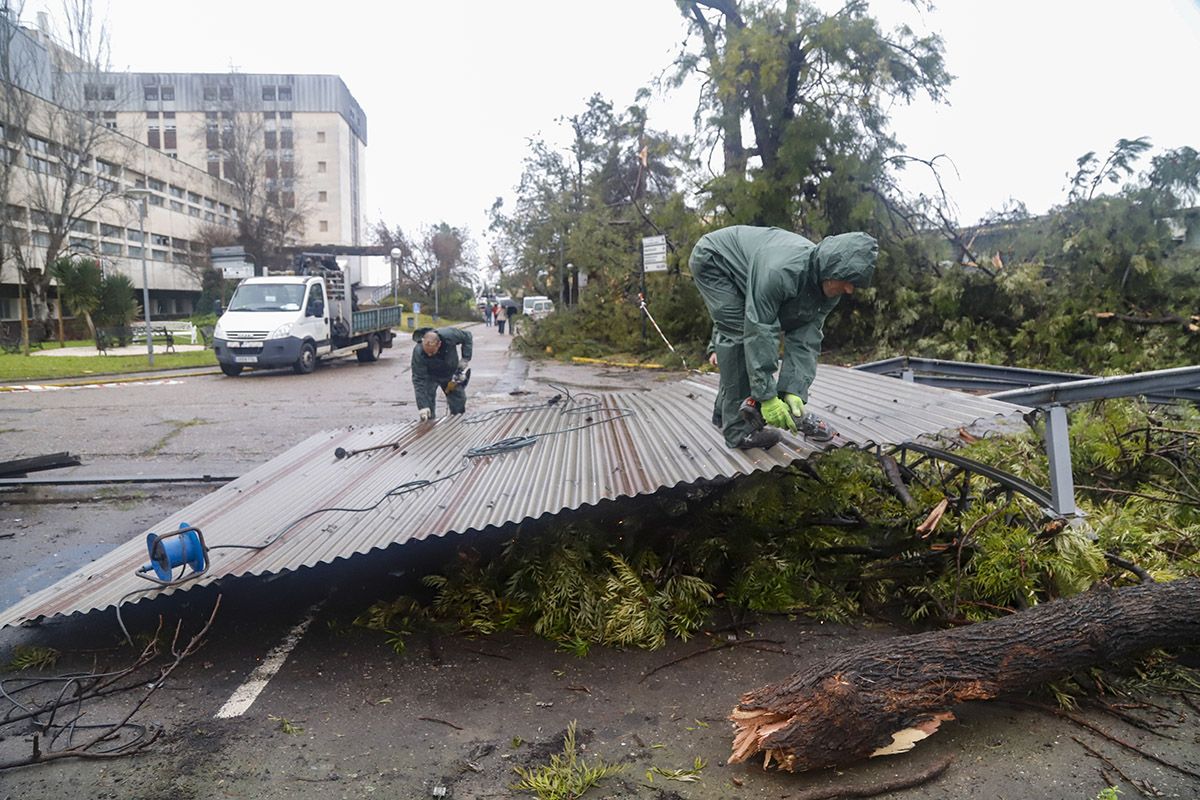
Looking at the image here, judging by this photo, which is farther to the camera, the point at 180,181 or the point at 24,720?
the point at 180,181

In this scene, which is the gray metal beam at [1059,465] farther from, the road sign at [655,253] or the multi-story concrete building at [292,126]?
the multi-story concrete building at [292,126]

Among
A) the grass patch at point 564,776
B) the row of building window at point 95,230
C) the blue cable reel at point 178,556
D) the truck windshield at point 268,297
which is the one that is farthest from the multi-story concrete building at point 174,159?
the grass patch at point 564,776

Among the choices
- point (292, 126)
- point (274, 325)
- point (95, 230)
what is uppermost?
point (292, 126)

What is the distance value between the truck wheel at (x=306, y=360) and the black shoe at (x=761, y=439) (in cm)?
1613

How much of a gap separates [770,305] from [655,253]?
1539 cm

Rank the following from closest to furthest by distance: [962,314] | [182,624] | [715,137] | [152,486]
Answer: [182,624] → [152,486] → [962,314] → [715,137]

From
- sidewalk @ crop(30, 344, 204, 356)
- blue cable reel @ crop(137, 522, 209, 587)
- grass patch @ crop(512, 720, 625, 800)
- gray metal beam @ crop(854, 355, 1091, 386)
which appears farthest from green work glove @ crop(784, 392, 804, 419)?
sidewalk @ crop(30, 344, 204, 356)

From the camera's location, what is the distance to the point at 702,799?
287 cm

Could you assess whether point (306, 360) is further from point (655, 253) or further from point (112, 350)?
point (112, 350)

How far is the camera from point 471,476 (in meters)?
5.11

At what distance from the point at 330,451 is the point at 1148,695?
19.3 feet

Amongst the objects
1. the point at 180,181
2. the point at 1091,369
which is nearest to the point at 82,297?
the point at 180,181

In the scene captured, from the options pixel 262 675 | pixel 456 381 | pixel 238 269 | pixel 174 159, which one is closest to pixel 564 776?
pixel 262 675

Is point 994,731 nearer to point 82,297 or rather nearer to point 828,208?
point 828,208
